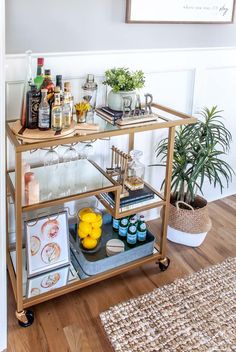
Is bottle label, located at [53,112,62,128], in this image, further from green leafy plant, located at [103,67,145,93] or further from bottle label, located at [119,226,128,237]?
bottle label, located at [119,226,128,237]

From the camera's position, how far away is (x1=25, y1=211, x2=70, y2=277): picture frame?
1954mm

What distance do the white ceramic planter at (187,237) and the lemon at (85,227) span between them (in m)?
0.61

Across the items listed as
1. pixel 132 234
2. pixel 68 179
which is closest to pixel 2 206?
pixel 68 179

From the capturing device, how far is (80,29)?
6.66ft

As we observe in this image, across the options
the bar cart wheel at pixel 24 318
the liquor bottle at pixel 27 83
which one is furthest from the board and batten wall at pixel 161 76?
the bar cart wheel at pixel 24 318

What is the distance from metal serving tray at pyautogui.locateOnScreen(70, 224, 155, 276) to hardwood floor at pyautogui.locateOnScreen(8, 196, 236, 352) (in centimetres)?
12

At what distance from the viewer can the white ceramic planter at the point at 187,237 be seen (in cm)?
250

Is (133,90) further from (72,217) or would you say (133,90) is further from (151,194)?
(72,217)

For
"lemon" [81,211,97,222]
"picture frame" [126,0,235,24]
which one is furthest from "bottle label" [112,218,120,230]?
"picture frame" [126,0,235,24]

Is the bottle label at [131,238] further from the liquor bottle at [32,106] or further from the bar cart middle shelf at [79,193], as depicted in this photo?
the liquor bottle at [32,106]

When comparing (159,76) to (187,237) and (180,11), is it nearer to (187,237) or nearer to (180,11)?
(180,11)

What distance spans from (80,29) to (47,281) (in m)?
1.20

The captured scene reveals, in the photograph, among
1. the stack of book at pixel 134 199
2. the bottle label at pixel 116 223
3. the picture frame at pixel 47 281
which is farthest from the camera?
the bottle label at pixel 116 223

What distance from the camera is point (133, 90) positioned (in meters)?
2.03
